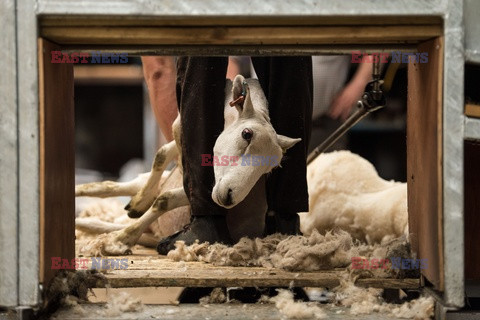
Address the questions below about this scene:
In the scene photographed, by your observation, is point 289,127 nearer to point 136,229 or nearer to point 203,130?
point 203,130

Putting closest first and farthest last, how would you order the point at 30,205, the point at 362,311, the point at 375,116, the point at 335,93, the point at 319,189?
1. the point at 30,205
2. the point at 362,311
3. the point at 319,189
4. the point at 335,93
5. the point at 375,116

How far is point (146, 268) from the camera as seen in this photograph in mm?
1973

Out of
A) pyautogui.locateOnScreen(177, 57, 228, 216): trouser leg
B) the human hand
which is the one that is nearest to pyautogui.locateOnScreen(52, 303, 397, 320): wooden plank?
pyautogui.locateOnScreen(177, 57, 228, 216): trouser leg

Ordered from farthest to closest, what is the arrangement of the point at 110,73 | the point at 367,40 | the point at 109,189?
the point at 110,73 < the point at 109,189 < the point at 367,40

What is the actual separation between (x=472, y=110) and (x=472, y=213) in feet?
1.62

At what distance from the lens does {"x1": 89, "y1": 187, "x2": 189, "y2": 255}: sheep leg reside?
2410mm

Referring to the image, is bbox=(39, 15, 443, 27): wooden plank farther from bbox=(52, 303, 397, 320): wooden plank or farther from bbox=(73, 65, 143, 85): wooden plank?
bbox=(73, 65, 143, 85): wooden plank

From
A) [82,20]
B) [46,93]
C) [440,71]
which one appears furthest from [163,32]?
[440,71]

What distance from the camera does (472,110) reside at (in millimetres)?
1585

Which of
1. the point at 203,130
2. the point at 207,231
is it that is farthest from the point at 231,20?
the point at 207,231

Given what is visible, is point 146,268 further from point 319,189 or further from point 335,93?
point 335,93

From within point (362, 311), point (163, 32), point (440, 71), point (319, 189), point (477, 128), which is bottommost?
point (362, 311)

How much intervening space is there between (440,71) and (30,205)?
99 centimetres

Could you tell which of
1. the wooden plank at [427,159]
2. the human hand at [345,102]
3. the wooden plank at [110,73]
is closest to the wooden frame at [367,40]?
the wooden plank at [427,159]
